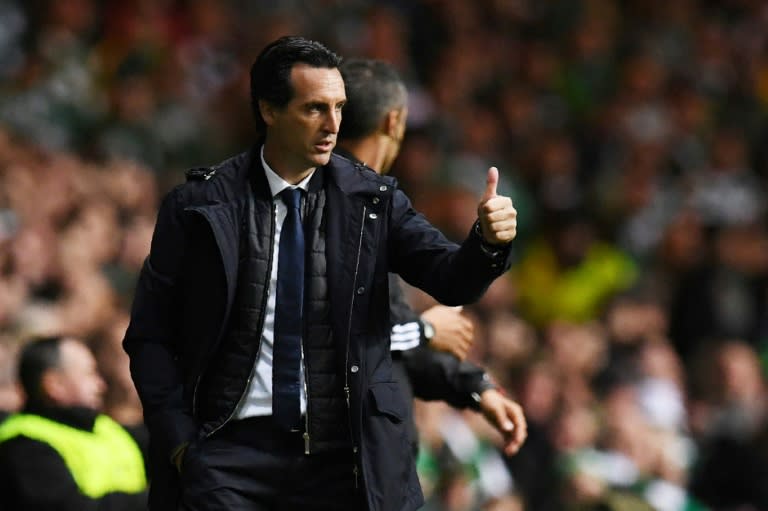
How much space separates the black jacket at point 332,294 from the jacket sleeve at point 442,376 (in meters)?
0.89

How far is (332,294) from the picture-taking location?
4191 mm

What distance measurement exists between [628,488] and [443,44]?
5186 millimetres

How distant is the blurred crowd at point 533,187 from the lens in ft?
27.7

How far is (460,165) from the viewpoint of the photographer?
11.3m

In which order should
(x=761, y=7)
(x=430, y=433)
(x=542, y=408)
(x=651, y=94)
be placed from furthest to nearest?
(x=761, y=7), (x=651, y=94), (x=542, y=408), (x=430, y=433)

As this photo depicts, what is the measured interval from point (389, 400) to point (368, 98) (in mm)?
1337

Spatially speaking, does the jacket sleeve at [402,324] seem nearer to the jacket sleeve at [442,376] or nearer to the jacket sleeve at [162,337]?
the jacket sleeve at [442,376]

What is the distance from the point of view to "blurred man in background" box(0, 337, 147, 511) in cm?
531

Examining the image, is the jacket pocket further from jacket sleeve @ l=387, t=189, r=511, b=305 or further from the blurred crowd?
the blurred crowd

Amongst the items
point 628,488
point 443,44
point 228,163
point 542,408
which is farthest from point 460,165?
point 228,163

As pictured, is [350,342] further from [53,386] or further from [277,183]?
[53,386]

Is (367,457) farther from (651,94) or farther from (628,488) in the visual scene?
(651,94)

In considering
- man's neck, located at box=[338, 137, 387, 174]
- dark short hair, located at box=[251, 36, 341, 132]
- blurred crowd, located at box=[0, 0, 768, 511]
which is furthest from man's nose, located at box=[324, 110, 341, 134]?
blurred crowd, located at box=[0, 0, 768, 511]

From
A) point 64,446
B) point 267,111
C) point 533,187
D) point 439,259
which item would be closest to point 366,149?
point 267,111
